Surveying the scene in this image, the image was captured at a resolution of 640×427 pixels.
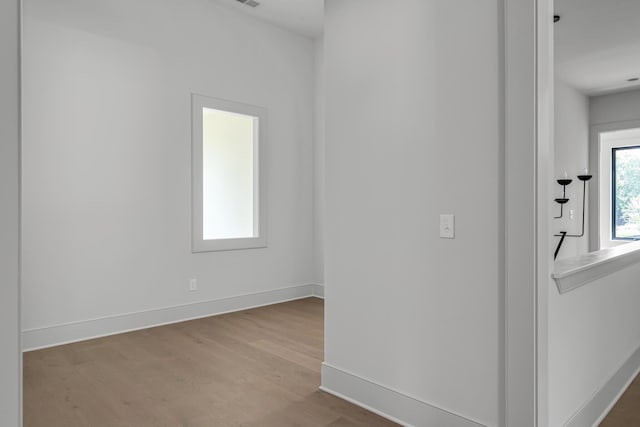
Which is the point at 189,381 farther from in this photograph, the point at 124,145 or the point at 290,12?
the point at 290,12

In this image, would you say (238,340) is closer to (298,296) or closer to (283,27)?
(298,296)

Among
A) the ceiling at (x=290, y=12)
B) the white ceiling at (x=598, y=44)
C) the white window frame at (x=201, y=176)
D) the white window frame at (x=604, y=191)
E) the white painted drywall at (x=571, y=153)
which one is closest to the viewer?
the white ceiling at (x=598, y=44)

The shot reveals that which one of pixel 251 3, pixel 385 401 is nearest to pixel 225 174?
pixel 251 3

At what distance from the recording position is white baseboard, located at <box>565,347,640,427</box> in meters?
2.19

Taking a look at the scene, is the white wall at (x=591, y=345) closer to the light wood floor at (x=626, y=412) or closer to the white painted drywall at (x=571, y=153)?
the light wood floor at (x=626, y=412)

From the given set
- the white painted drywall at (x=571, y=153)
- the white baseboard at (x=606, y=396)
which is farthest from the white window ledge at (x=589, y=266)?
the white painted drywall at (x=571, y=153)

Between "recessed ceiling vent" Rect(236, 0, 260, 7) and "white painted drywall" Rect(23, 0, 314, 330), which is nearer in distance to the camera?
"white painted drywall" Rect(23, 0, 314, 330)

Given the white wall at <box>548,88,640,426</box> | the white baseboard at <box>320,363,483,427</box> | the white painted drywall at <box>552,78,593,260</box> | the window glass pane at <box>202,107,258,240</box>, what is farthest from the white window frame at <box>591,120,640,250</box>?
the white baseboard at <box>320,363,483,427</box>

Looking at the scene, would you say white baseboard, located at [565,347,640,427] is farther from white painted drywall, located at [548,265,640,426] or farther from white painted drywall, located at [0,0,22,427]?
white painted drywall, located at [0,0,22,427]

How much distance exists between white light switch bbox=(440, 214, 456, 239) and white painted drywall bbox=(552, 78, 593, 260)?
4271mm

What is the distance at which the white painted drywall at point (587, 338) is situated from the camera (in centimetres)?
195

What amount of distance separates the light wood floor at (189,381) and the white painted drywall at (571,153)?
13.3 ft

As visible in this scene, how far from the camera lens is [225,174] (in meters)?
5.61

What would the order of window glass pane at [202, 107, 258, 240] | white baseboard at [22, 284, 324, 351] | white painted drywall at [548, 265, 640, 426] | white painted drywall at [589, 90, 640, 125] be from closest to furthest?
white painted drywall at [548, 265, 640, 426]
white baseboard at [22, 284, 324, 351]
window glass pane at [202, 107, 258, 240]
white painted drywall at [589, 90, 640, 125]
